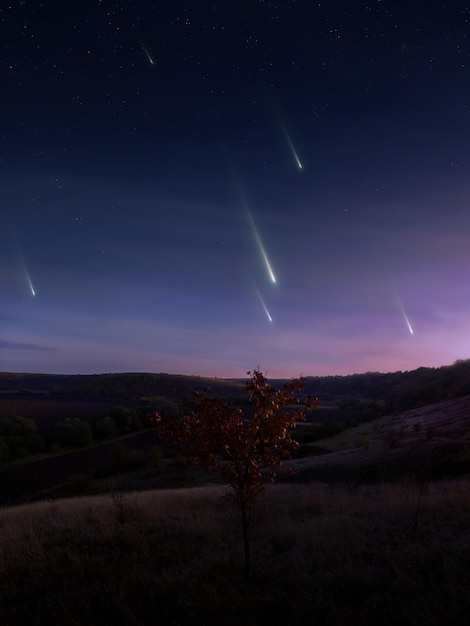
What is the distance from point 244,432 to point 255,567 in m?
2.80

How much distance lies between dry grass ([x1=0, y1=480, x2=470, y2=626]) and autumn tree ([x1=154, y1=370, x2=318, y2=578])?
120cm

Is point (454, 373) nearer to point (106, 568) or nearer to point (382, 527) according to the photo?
point (382, 527)

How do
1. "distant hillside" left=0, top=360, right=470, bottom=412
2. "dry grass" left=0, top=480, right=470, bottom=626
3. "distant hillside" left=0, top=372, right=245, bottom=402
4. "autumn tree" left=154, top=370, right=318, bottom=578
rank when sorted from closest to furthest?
"dry grass" left=0, top=480, right=470, bottom=626 < "autumn tree" left=154, top=370, right=318, bottom=578 < "distant hillside" left=0, top=360, right=470, bottom=412 < "distant hillside" left=0, top=372, right=245, bottom=402

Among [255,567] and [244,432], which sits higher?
[244,432]

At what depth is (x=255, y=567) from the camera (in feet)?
28.2

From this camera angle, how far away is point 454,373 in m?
79.4

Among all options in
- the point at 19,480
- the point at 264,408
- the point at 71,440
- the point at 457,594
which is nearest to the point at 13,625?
the point at 264,408

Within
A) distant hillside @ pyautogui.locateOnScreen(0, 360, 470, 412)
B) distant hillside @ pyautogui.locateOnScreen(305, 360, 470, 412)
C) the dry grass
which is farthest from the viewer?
distant hillside @ pyautogui.locateOnScreen(0, 360, 470, 412)

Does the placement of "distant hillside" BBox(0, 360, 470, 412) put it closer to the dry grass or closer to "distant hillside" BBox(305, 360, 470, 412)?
"distant hillside" BBox(305, 360, 470, 412)

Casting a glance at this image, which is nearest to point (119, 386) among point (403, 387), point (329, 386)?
point (329, 386)

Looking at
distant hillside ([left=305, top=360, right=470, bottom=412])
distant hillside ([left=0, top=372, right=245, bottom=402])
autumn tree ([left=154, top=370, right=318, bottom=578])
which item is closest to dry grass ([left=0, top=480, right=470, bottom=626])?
autumn tree ([left=154, top=370, right=318, bottom=578])

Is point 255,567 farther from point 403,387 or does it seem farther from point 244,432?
point 403,387

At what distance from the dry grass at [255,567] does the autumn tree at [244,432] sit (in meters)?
1.20

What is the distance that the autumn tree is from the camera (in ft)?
27.0
